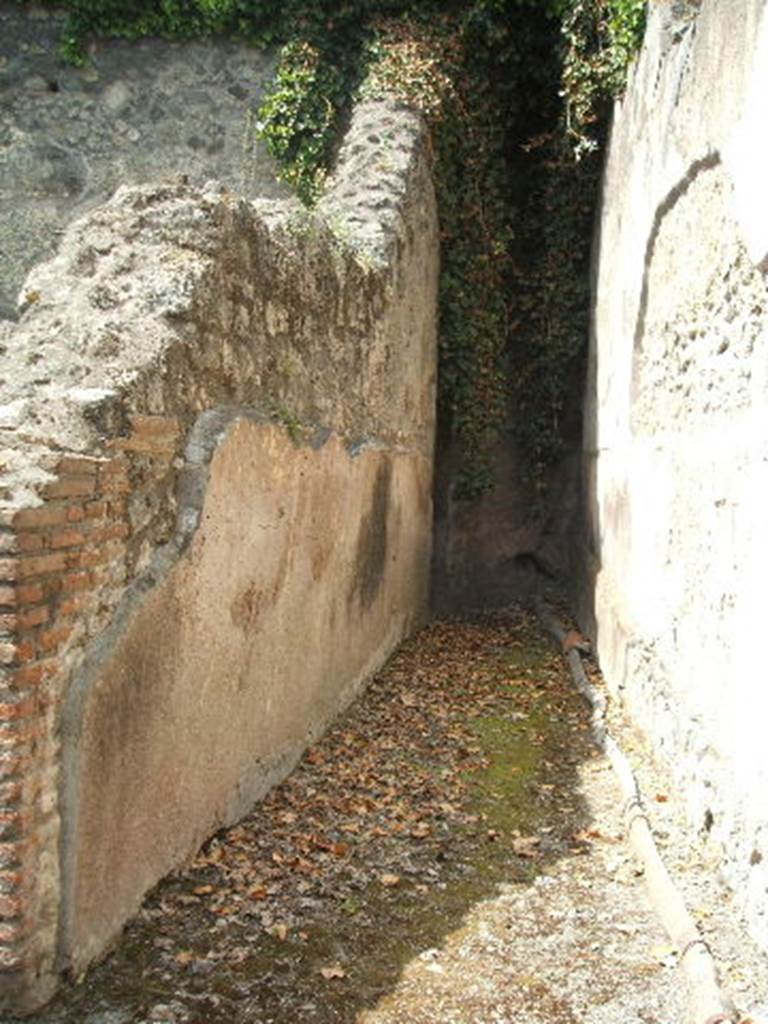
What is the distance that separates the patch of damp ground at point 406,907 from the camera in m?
3.12

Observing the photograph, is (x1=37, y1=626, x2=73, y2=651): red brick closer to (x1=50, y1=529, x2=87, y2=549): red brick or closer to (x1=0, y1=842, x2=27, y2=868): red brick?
(x1=50, y1=529, x2=87, y2=549): red brick

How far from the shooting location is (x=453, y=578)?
9.96 meters

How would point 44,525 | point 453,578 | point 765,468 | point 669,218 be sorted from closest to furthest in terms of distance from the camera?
point 44,525, point 765,468, point 669,218, point 453,578

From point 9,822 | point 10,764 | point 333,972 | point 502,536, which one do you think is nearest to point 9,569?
point 10,764

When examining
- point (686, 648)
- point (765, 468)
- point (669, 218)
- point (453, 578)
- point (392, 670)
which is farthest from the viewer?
point (453, 578)

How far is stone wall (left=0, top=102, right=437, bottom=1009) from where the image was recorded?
286 cm

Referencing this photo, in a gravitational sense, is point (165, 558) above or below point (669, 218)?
below

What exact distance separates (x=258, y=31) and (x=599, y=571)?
18.0ft

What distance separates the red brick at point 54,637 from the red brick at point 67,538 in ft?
0.76

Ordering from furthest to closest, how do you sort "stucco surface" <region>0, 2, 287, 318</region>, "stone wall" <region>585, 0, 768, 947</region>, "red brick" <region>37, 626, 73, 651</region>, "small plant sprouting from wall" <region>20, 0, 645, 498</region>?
"stucco surface" <region>0, 2, 287, 318</region> < "small plant sprouting from wall" <region>20, 0, 645, 498</region> < "stone wall" <region>585, 0, 768, 947</region> < "red brick" <region>37, 626, 73, 651</region>

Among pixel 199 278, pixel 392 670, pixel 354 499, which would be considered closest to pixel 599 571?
pixel 392 670

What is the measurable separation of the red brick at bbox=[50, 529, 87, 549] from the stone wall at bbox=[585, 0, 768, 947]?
223cm

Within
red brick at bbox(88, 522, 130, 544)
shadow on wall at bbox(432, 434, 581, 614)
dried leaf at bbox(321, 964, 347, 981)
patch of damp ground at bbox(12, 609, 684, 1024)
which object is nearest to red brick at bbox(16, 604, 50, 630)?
red brick at bbox(88, 522, 130, 544)

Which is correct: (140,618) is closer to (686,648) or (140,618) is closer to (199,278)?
(199,278)
